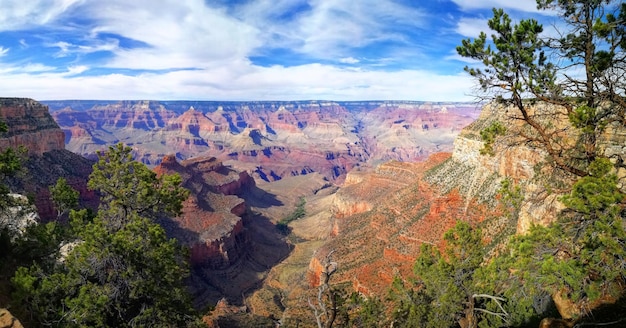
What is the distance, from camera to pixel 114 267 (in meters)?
16.2

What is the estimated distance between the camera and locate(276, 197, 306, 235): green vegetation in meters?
106

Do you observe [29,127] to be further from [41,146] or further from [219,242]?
[219,242]

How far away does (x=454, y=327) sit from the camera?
24.1 meters

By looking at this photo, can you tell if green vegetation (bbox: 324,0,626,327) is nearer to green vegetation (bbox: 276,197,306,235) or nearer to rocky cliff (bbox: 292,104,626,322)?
rocky cliff (bbox: 292,104,626,322)

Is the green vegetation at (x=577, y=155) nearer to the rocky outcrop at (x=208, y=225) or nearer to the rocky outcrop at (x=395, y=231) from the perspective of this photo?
the rocky outcrop at (x=395, y=231)

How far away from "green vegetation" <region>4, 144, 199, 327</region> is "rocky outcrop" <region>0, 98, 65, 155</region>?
6799 centimetres

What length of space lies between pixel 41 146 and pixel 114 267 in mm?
78967

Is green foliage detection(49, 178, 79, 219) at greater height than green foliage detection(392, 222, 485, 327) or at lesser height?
greater

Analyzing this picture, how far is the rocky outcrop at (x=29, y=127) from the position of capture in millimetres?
74062

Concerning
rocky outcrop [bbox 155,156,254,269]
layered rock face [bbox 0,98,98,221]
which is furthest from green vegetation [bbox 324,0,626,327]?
layered rock face [bbox 0,98,98,221]

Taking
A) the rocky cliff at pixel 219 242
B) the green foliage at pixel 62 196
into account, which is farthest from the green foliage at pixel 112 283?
the rocky cliff at pixel 219 242

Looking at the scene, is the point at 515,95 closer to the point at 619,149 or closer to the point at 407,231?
the point at 619,149

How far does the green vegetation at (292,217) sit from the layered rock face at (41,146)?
48270 mm

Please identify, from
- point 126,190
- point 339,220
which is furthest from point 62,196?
point 339,220
